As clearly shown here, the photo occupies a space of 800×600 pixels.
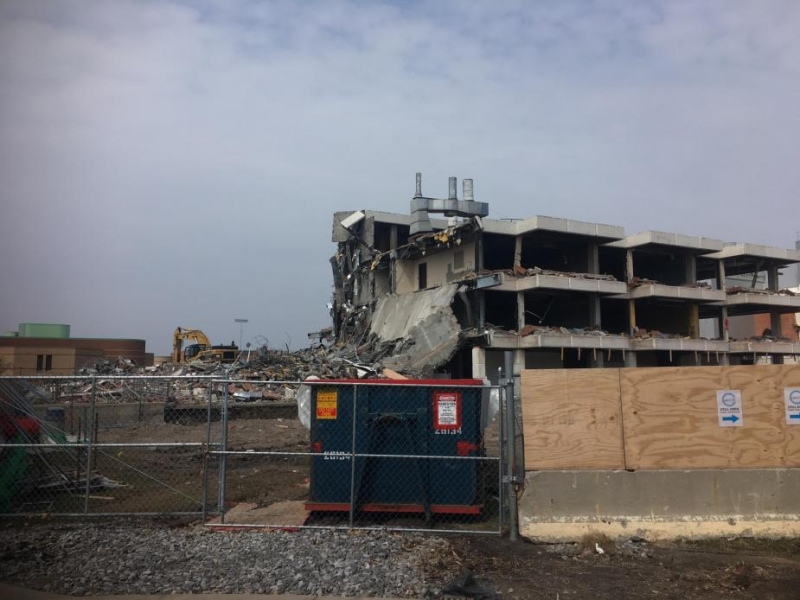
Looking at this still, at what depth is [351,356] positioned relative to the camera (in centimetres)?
3628

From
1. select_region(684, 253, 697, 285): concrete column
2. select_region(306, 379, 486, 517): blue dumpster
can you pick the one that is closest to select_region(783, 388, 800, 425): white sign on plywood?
select_region(306, 379, 486, 517): blue dumpster

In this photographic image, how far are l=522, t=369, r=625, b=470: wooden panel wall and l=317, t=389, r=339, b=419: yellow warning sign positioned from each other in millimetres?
2338

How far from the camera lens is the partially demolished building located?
122ft

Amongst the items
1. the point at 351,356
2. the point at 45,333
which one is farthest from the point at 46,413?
the point at 45,333

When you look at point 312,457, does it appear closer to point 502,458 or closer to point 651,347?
point 502,458

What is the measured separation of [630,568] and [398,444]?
9.66 feet

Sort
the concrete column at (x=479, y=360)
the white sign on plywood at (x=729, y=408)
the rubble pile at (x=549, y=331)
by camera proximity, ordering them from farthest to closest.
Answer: the concrete column at (x=479, y=360)
the rubble pile at (x=549, y=331)
the white sign on plywood at (x=729, y=408)

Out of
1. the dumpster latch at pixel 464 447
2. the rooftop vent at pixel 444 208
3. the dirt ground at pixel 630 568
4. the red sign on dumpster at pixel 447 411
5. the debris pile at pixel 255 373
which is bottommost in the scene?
the dirt ground at pixel 630 568

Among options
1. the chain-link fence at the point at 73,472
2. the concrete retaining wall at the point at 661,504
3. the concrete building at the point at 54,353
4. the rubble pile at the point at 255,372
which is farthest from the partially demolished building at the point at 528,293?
the concrete retaining wall at the point at 661,504

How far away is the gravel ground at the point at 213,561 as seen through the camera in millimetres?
5988

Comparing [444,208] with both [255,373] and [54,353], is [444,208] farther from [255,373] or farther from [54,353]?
[54,353]

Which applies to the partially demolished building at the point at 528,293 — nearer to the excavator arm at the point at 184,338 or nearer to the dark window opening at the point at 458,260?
the dark window opening at the point at 458,260

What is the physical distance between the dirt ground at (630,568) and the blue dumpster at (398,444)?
74 cm

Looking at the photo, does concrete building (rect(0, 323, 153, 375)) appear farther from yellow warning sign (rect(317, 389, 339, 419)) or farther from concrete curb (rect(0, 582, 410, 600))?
concrete curb (rect(0, 582, 410, 600))
